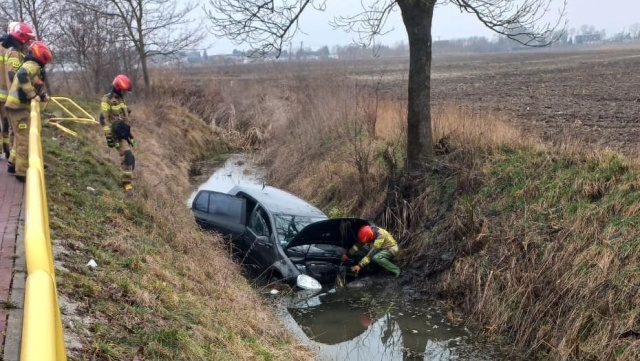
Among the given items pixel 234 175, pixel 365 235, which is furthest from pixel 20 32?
pixel 234 175

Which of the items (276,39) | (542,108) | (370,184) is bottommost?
(370,184)

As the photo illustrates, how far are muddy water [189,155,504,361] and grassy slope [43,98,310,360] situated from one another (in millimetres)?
730

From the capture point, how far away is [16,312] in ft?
12.9

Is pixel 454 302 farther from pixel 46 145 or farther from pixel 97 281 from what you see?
pixel 46 145

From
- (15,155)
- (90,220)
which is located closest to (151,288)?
(90,220)

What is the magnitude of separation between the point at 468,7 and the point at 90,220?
760 cm

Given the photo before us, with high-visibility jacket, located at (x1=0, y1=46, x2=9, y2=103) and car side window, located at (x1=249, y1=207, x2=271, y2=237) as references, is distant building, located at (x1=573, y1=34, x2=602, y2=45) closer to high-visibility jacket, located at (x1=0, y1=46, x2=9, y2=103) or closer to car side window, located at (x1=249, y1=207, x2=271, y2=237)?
car side window, located at (x1=249, y1=207, x2=271, y2=237)

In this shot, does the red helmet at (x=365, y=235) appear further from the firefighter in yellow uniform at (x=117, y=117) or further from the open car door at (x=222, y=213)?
the firefighter in yellow uniform at (x=117, y=117)

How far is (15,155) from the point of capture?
748cm

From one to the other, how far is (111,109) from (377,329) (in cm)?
559

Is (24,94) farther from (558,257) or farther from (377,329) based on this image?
(558,257)

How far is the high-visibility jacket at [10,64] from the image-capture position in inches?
302

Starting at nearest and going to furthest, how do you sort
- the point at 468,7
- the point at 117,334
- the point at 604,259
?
the point at 117,334
the point at 604,259
the point at 468,7

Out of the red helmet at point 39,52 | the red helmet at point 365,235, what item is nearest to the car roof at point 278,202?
the red helmet at point 365,235
